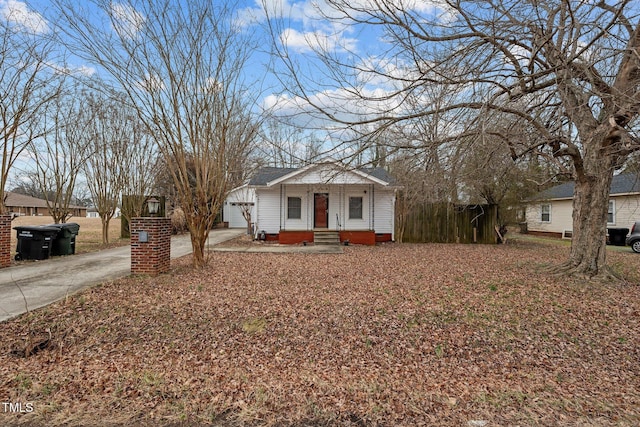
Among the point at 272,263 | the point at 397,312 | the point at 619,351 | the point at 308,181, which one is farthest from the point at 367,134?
the point at 308,181

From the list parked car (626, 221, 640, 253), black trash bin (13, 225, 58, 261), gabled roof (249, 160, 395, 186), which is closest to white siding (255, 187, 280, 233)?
gabled roof (249, 160, 395, 186)

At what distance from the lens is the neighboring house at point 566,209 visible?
15.3 m

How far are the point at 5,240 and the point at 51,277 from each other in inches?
86.7

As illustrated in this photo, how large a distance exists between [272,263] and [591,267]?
7.50m

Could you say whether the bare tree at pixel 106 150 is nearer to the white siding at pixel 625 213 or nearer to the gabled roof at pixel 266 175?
the gabled roof at pixel 266 175

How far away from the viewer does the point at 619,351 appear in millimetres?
3848

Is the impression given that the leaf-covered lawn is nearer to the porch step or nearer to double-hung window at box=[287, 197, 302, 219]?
the porch step

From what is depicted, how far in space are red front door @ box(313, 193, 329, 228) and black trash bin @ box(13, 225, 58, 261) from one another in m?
9.71

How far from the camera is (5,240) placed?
25.5 ft

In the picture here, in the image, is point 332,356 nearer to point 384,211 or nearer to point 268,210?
point 268,210

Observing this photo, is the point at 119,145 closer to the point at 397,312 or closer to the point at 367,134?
the point at 367,134

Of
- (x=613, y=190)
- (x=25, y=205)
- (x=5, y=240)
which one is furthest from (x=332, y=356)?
(x=25, y=205)

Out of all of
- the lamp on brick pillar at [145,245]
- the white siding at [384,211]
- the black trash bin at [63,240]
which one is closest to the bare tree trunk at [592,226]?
the white siding at [384,211]

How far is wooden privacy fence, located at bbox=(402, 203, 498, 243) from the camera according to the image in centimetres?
1535
